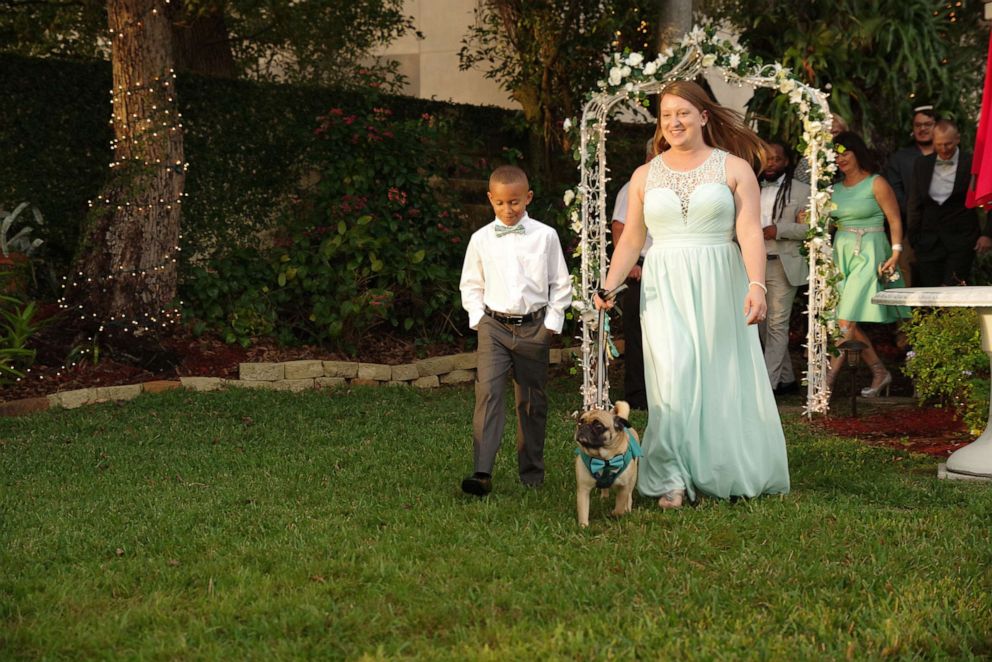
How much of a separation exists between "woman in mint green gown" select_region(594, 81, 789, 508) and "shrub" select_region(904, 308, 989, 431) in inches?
88.9

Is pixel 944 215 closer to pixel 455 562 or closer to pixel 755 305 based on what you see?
pixel 755 305

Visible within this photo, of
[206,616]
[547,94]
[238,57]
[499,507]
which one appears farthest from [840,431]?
[238,57]

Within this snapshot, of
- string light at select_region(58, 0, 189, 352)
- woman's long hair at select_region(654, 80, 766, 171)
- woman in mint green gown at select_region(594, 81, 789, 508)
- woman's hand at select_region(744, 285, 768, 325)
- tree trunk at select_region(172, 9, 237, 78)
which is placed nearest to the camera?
woman's hand at select_region(744, 285, 768, 325)

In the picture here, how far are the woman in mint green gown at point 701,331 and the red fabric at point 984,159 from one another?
1.76 metres

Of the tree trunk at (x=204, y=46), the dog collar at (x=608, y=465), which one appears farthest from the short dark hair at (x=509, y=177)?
the tree trunk at (x=204, y=46)

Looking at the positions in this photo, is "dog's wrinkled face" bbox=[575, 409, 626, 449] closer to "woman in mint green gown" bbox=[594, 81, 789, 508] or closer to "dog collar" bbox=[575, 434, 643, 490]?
"dog collar" bbox=[575, 434, 643, 490]

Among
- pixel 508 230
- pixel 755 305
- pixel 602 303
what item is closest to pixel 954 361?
pixel 755 305

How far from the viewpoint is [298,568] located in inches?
171

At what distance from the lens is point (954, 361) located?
7.57 metres

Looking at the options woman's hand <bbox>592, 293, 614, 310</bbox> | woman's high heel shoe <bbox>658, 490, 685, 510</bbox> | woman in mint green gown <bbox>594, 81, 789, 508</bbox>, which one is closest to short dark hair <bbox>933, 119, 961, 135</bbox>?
woman in mint green gown <bbox>594, 81, 789, 508</bbox>

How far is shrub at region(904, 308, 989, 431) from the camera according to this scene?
23.7 feet

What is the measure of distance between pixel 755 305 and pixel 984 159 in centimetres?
222

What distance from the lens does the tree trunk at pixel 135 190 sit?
10.1m

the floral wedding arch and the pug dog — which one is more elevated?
the floral wedding arch
